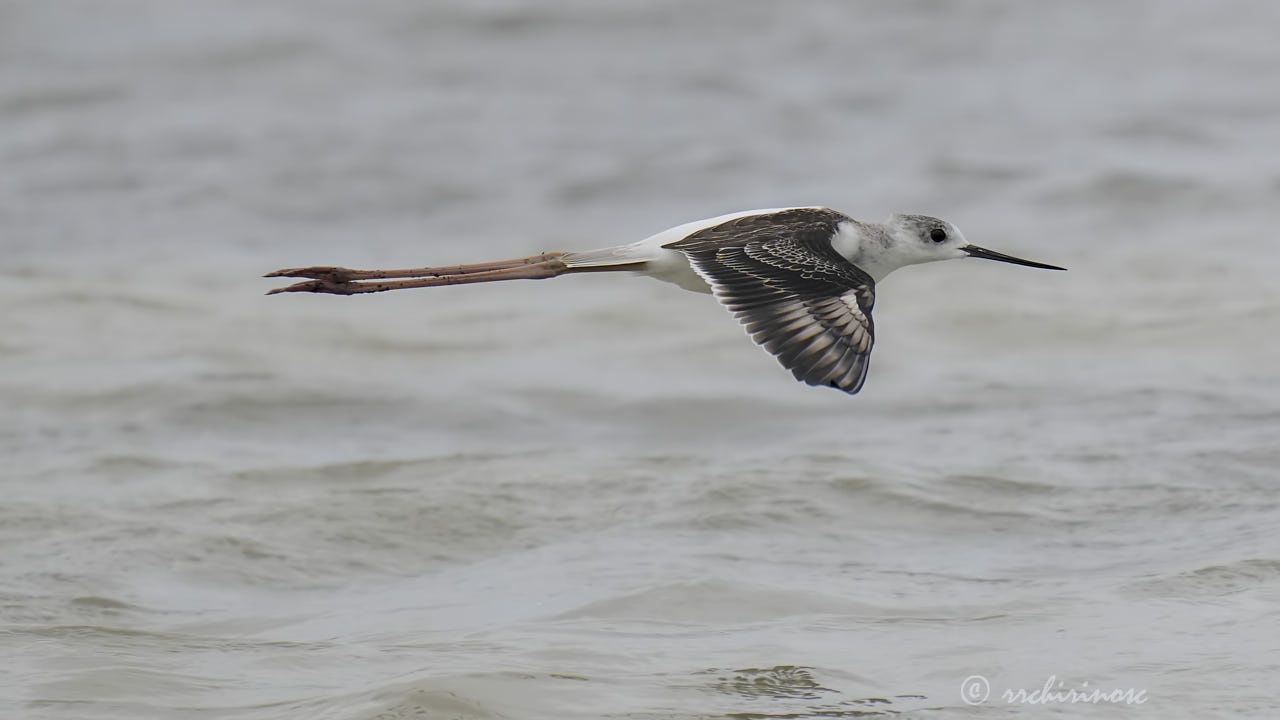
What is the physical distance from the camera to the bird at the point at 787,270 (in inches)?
236

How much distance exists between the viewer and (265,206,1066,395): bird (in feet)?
19.6

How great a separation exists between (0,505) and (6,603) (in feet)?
4.48

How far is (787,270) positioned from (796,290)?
0.15 metres

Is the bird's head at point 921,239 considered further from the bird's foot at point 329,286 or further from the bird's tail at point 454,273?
the bird's foot at point 329,286

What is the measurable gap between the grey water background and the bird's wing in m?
1.03

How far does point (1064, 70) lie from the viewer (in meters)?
16.5

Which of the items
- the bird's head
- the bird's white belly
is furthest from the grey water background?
the bird's head

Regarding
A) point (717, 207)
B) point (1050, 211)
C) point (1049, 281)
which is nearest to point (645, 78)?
point (717, 207)

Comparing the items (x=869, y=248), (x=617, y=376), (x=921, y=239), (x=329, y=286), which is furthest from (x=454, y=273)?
(x=617, y=376)

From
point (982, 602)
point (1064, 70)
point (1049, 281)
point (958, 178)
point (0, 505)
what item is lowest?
point (982, 602)

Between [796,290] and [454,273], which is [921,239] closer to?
[796,290]

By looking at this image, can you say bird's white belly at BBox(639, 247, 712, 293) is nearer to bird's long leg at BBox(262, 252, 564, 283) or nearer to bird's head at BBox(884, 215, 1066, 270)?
bird's long leg at BBox(262, 252, 564, 283)

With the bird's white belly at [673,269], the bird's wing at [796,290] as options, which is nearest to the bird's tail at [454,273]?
the bird's white belly at [673,269]

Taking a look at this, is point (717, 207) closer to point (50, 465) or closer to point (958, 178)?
point (958, 178)
